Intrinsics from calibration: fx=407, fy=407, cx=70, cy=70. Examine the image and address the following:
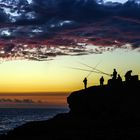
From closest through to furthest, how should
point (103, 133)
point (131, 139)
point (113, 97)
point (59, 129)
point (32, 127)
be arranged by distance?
point (131, 139) < point (103, 133) < point (59, 129) < point (32, 127) < point (113, 97)

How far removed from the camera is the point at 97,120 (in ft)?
149

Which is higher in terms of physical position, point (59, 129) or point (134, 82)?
point (134, 82)

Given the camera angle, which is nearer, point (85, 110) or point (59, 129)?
point (59, 129)

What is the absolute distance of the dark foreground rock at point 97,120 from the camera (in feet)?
121

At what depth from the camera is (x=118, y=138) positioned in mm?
33562

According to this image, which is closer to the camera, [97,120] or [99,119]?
[97,120]

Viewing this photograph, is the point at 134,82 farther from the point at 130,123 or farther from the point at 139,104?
the point at 130,123

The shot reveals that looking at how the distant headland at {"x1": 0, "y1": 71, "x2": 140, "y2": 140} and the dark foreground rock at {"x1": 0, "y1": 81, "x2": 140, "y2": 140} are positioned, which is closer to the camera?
the dark foreground rock at {"x1": 0, "y1": 81, "x2": 140, "y2": 140}

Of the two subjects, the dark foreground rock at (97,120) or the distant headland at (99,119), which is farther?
the distant headland at (99,119)

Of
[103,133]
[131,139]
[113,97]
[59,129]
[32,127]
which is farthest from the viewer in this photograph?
[113,97]

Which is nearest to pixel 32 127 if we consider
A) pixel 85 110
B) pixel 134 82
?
pixel 85 110

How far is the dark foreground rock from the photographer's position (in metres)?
36.9

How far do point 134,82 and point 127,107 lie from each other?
486 cm

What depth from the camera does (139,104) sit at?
156ft
